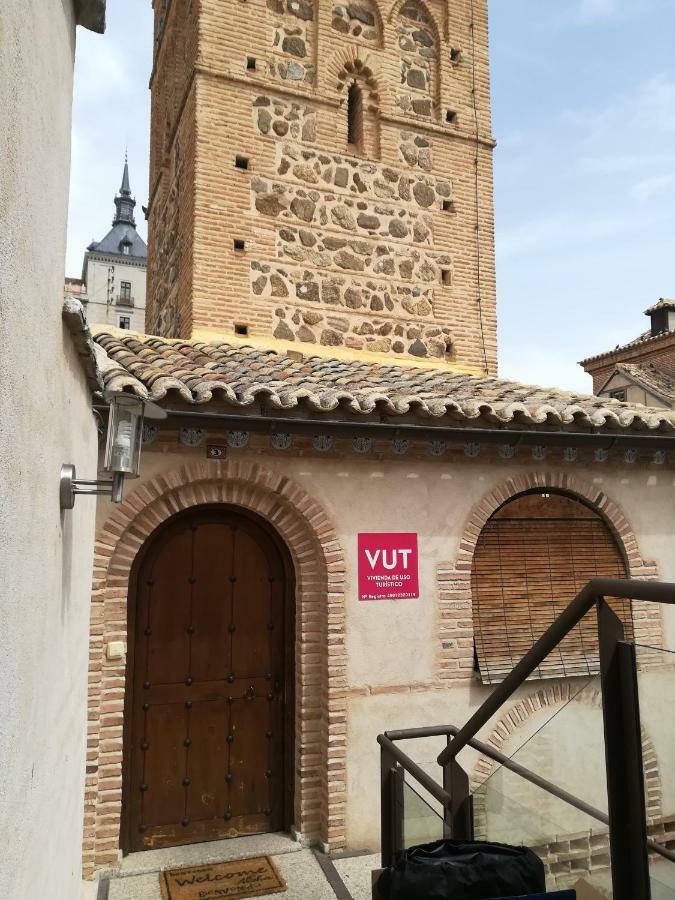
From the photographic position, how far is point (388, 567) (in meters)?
5.74

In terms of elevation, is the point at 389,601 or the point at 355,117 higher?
the point at 355,117

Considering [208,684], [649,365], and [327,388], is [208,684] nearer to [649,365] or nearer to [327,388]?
[327,388]

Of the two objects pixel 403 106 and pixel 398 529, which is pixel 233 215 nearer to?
pixel 403 106

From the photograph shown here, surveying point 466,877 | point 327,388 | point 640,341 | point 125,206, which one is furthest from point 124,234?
point 466,877

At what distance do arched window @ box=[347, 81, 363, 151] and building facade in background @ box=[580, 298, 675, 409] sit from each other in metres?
14.4

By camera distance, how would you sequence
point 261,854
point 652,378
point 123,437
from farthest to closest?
point 652,378 < point 261,854 < point 123,437

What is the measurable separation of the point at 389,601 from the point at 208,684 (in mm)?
1608

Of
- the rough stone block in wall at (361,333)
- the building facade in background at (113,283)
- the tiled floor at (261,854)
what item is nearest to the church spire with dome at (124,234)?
the building facade in background at (113,283)

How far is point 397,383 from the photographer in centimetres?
655

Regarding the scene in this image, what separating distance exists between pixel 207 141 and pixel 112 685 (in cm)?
620

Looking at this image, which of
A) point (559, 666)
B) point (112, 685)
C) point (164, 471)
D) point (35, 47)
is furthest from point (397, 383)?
point (35, 47)

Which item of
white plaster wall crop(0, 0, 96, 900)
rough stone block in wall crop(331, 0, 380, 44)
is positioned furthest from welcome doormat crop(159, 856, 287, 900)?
rough stone block in wall crop(331, 0, 380, 44)

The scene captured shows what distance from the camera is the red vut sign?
18.6ft

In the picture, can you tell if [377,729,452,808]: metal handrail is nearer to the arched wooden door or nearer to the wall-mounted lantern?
the arched wooden door
